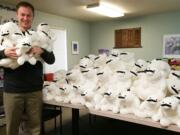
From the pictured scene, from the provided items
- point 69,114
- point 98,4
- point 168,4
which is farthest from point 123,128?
point 168,4

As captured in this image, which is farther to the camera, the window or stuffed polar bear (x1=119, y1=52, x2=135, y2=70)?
the window

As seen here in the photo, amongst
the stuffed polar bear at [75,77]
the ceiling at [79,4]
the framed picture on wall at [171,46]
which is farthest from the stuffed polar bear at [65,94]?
the framed picture on wall at [171,46]

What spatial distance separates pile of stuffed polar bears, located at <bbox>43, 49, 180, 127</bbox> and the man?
0.42m

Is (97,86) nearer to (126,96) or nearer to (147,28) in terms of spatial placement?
(126,96)

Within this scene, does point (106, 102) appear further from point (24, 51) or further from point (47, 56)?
point (24, 51)

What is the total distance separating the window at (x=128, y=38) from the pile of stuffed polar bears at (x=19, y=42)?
14.1 ft

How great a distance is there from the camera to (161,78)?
1784mm

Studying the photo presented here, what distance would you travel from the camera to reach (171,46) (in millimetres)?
5305

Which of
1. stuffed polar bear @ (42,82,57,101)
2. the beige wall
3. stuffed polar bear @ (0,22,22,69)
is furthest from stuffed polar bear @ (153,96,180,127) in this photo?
the beige wall

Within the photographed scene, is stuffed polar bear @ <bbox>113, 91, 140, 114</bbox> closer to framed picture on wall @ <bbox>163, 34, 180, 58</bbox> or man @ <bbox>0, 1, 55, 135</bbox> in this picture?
man @ <bbox>0, 1, 55, 135</bbox>

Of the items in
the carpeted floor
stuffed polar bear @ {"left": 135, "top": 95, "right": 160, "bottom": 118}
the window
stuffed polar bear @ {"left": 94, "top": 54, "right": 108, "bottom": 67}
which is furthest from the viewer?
the window

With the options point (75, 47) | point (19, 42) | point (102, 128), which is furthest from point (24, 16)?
point (75, 47)

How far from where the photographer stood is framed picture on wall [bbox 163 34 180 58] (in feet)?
17.1

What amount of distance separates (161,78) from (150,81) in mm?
95
